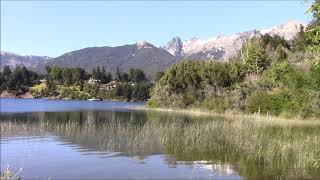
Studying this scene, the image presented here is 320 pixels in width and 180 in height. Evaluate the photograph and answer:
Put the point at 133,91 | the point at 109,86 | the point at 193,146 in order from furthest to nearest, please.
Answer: the point at 109,86 → the point at 133,91 → the point at 193,146

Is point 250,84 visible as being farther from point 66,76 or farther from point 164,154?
point 66,76

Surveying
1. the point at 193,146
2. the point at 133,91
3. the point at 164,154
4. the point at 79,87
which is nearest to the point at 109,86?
the point at 79,87

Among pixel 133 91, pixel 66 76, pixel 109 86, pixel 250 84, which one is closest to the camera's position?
pixel 250 84

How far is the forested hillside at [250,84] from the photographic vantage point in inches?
1982

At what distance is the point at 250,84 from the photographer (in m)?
63.2

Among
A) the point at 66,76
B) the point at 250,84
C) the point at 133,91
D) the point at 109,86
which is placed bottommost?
the point at 133,91

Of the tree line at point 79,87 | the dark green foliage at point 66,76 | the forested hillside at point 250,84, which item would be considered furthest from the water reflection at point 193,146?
the dark green foliage at point 66,76

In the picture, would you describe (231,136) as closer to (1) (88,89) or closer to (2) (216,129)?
(2) (216,129)

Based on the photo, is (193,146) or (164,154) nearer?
(164,154)

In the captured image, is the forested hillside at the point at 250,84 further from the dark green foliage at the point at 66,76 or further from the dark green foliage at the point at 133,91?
the dark green foliage at the point at 66,76

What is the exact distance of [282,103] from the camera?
177ft

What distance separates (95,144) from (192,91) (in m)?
52.6

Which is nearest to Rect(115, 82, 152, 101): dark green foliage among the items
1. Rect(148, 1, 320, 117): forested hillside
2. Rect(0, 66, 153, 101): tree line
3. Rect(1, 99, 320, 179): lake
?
Rect(0, 66, 153, 101): tree line

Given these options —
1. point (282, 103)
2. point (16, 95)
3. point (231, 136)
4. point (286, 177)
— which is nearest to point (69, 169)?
point (286, 177)
